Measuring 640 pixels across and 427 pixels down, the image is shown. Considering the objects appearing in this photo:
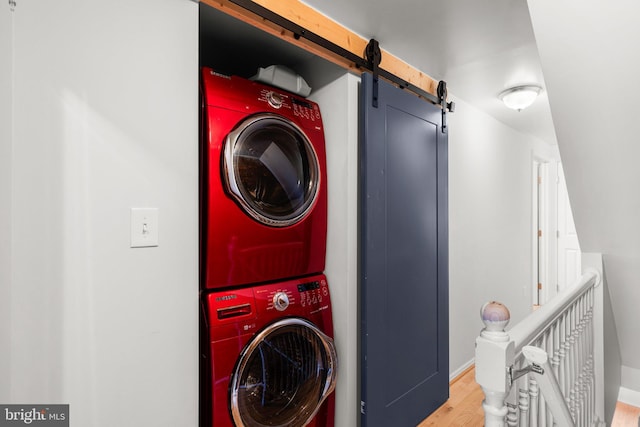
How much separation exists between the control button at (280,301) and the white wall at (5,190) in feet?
2.84

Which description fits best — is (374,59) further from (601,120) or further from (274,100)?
(601,120)

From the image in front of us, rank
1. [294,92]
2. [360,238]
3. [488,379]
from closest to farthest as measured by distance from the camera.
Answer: [488,379]
[294,92]
[360,238]

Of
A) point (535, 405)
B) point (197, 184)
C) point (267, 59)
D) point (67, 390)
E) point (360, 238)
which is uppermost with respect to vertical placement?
point (267, 59)

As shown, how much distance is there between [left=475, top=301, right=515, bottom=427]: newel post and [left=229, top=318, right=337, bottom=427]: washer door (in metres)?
0.84

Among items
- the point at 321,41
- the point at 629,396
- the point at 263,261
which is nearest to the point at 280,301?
the point at 263,261

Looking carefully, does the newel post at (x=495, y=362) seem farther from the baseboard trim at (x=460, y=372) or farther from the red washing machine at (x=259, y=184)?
the baseboard trim at (x=460, y=372)

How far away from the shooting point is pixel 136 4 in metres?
1.12

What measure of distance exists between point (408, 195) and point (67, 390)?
1.83m

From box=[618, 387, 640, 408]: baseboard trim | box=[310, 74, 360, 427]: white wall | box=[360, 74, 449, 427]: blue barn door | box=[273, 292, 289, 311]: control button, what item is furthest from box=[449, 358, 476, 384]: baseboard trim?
box=[273, 292, 289, 311]: control button

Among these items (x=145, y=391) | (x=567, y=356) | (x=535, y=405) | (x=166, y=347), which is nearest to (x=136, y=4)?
(x=166, y=347)

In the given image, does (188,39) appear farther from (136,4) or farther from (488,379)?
(488,379)

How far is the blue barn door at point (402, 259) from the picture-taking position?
1827 mm

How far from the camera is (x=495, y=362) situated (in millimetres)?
879

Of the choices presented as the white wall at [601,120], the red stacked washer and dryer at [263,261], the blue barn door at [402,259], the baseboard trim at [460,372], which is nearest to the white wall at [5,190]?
the red stacked washer and dryer at [263,261]
